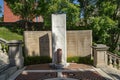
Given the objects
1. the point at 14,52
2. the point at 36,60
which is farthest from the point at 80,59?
the point at 14,52

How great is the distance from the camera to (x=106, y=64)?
1432cm

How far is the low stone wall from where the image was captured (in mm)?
17031

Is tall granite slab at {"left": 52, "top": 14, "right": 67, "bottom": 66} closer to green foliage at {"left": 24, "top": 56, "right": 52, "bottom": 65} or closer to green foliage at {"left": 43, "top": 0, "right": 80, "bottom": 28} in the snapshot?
green foliage at {"left": 24, "top": 56, "right": 52, "bottom": 65}

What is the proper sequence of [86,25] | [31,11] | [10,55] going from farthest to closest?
[31,11], [86,25], [10,55]

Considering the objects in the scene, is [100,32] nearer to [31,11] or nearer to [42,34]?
[42,34]

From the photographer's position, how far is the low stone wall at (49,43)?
671 inches

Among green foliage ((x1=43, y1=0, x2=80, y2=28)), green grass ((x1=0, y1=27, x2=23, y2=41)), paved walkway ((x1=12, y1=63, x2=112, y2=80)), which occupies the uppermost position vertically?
green foliage ((x1=43, y1=0, x2=80, y2=28))

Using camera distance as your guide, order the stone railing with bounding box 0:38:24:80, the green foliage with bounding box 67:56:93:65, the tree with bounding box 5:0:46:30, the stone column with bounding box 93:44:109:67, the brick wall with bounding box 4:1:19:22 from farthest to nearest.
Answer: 1. the brick wall with bounding box 4:1:19:22
2. the tree with bounding box 5:0:46:30
3. the green foliage with bounding box 67:56:93:65
4. the stone column with bounding box 93:44:109:67
5. the stone railing with bounding box 0:38:24:80

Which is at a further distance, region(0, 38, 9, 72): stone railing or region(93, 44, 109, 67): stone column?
region(93, 44, 109, 67): stone column

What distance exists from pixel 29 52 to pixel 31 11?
30.7ft

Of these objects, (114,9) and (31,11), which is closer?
(114,9)

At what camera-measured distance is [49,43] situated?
17016 mm

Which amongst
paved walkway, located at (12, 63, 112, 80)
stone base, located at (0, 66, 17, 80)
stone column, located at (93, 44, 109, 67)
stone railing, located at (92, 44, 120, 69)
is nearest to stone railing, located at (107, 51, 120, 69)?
stone railing, located at (92, 44, 120, 69)

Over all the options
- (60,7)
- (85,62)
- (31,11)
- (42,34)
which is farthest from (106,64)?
(31,11)
